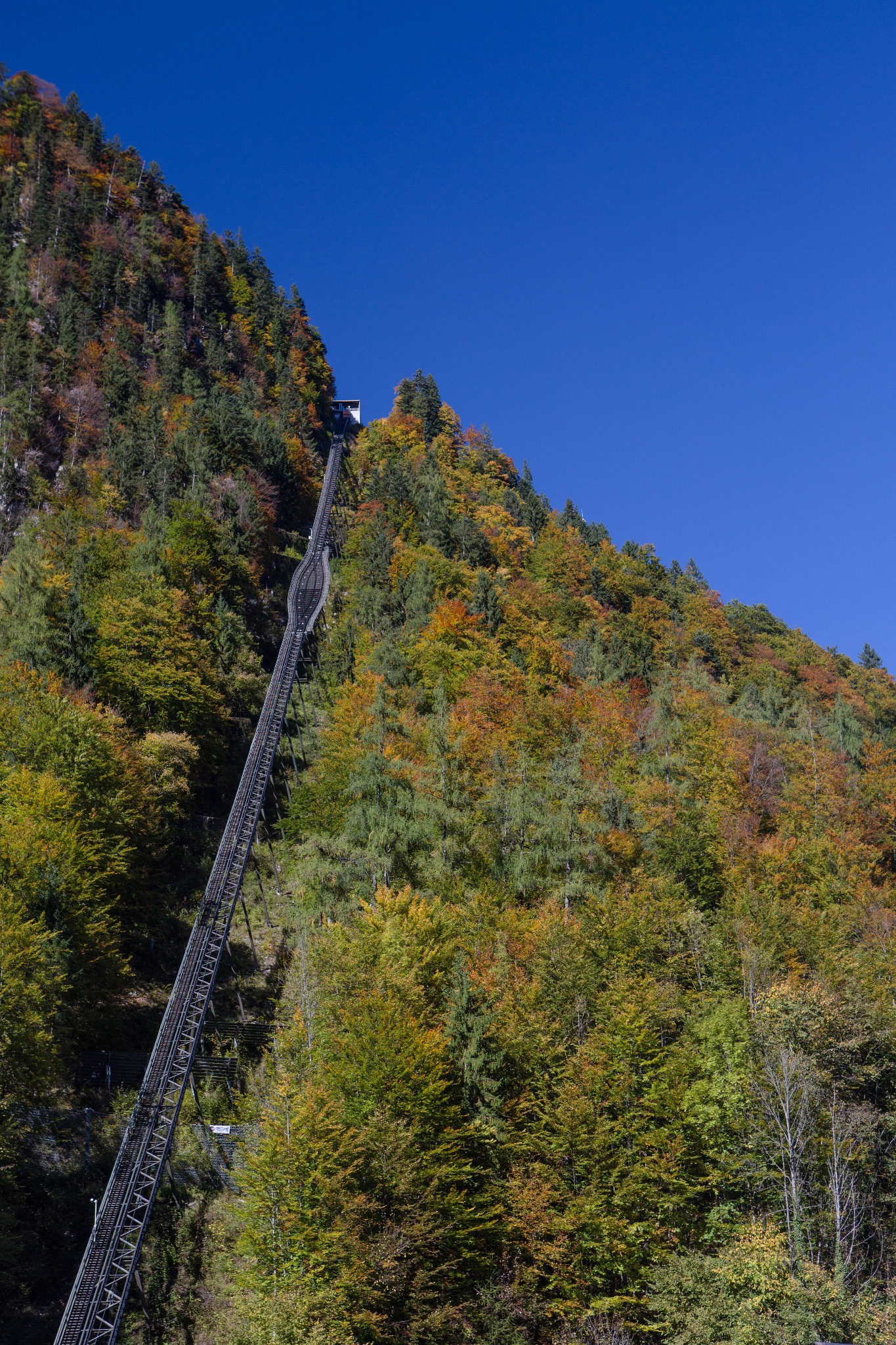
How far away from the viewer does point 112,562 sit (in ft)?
202

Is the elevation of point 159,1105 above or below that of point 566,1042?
below

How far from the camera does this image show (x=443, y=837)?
43531 mm

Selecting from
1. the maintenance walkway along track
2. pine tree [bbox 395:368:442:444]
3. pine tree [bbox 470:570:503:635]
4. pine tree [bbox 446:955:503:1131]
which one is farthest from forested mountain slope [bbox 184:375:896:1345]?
pine tree [bbox 395:368:442:444]

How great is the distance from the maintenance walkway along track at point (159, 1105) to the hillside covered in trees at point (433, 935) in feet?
7.07

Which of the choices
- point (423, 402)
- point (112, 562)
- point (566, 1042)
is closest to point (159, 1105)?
point (566, 1042)

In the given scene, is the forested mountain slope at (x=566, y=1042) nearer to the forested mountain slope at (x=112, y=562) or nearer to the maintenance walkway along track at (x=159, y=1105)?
the maintenance walkway along track at (x=159, y=1105)

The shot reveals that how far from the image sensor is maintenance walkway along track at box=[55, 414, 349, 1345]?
27.1 meters

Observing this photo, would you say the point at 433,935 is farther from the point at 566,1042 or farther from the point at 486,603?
the point at 486,603

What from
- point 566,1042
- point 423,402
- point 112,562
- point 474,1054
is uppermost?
point 423,402

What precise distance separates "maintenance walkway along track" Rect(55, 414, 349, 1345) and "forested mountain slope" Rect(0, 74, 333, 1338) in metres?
2.41

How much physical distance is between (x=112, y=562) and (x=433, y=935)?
3529cm

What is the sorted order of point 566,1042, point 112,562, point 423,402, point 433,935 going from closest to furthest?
point 566,1042 < point 433,935 < point 112,562 < point 423,402

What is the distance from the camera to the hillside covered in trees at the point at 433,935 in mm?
27891

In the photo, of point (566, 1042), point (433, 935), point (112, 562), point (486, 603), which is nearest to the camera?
point (566, 1042)
